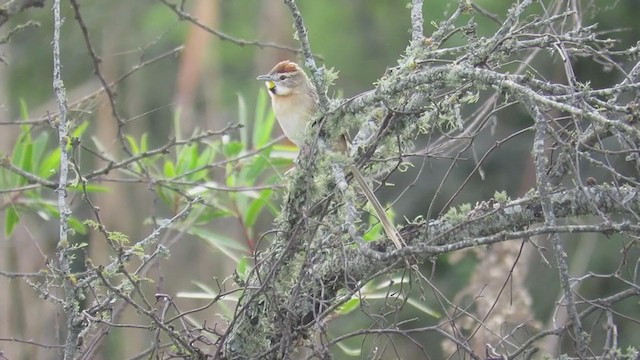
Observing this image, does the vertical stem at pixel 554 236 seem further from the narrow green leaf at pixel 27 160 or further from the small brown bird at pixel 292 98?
the narrow green leaf at pixel 27 160

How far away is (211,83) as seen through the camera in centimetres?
1247

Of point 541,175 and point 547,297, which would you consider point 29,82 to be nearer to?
point 547,297

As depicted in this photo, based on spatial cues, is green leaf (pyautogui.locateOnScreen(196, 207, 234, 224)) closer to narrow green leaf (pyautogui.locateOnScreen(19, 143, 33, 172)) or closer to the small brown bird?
the small brown bird

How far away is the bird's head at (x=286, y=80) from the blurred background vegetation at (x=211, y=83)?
4.44 metres

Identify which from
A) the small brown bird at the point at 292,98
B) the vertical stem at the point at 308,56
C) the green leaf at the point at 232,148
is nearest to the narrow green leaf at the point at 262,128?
the green leaf at the point at 232,148

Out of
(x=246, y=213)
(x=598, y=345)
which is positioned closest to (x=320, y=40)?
(x=598, y=345)

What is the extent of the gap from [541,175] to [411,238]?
2.75 ft

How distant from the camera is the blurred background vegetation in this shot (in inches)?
381

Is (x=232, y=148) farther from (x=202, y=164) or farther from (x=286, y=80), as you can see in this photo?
(x=286, y=80)

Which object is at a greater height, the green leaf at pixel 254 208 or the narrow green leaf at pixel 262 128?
the narrow green leaf at pixel 262 128

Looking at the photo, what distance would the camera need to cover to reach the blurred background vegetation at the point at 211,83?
31.8 feet

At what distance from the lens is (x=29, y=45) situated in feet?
39.9

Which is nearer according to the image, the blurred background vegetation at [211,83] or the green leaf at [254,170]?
the green leaf at [254,170]

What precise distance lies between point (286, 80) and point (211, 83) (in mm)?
7767
